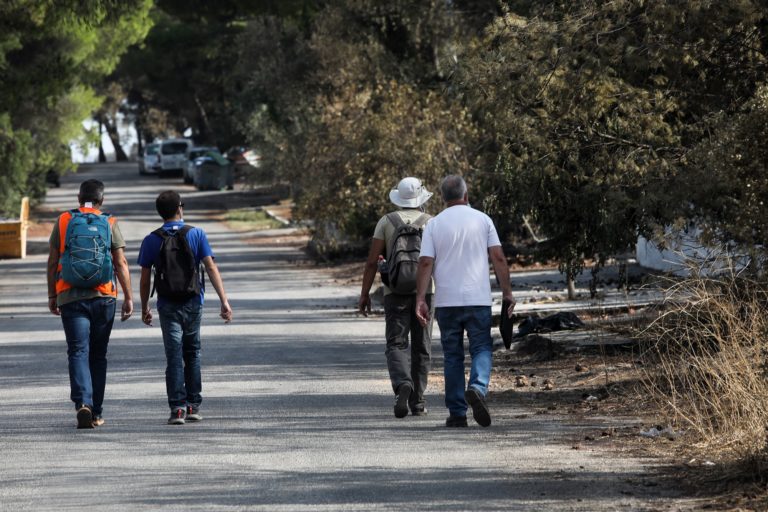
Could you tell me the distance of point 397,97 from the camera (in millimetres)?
27188

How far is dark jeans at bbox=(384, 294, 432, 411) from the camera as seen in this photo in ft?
35.6

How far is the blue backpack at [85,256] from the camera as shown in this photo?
34.6 feet

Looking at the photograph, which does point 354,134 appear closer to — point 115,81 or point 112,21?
point 112,21

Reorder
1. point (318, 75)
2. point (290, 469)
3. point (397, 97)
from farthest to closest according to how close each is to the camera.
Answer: point (318, 75) → point (397, 97) → point (290, 469)

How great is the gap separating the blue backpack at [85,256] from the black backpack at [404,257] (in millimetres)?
2196

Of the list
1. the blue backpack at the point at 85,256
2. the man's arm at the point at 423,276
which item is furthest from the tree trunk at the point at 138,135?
the man's arm at the point at 423,276

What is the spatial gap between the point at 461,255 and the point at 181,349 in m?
2.32

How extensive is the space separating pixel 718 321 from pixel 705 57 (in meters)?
2.86

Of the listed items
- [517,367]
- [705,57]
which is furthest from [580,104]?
[517,367]

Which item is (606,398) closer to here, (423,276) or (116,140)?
(423,276)

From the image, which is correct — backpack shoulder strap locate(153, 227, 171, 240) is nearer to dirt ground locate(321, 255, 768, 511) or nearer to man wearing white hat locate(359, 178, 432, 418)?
man wearing white hat locate(359, 178, 432, 418)

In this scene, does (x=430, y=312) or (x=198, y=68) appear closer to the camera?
(x=430, y=312)

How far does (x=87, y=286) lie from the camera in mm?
10570

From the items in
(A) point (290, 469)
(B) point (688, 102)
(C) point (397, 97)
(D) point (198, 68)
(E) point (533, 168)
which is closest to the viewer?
(A) point (290, 469)
